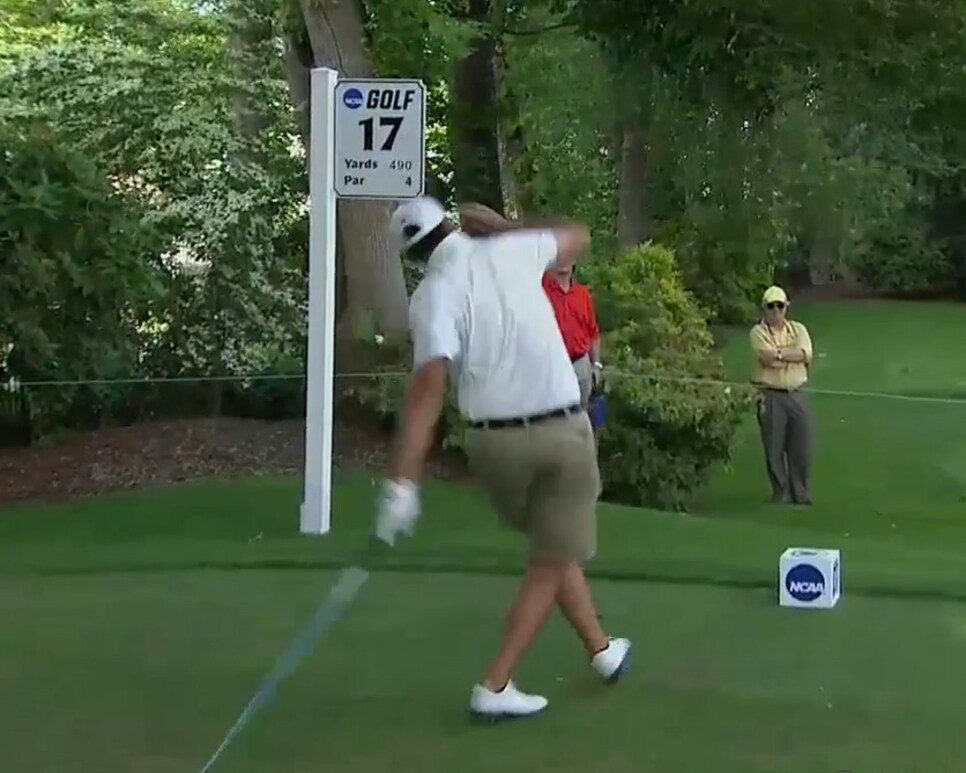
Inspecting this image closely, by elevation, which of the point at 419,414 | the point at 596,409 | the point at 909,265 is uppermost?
the point at 909,265

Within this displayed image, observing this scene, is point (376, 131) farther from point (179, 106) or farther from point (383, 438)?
point (179, 106)

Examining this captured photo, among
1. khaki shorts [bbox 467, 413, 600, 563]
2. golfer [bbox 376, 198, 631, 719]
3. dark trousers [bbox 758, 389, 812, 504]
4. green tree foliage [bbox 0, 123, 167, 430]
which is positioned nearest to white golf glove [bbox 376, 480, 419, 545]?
golfer [bbox 376, 198, 631, 719]

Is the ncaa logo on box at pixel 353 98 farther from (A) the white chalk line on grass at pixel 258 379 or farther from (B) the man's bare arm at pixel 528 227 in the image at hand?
(A) the white chalk line on grass at pixel 258 379

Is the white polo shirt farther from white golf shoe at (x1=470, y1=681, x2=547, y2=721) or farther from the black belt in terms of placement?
white golf shoe at (x1=470, y1=681, x2=547, y2=721)

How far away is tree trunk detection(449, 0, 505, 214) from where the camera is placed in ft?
45.3

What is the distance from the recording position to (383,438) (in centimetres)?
1045

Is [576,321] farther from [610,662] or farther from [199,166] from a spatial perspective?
[199,166]

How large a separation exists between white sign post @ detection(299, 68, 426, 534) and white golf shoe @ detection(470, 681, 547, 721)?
125 inches

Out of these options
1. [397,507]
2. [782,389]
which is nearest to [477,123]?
[782,389]

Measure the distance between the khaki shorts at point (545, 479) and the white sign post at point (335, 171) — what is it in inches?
116

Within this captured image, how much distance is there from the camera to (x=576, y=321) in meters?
8.53

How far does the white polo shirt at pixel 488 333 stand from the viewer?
4.41 metres

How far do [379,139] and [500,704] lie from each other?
360cm

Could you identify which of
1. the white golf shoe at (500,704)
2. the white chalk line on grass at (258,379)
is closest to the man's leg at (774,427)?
the white chalk line on grass at (258,379)
